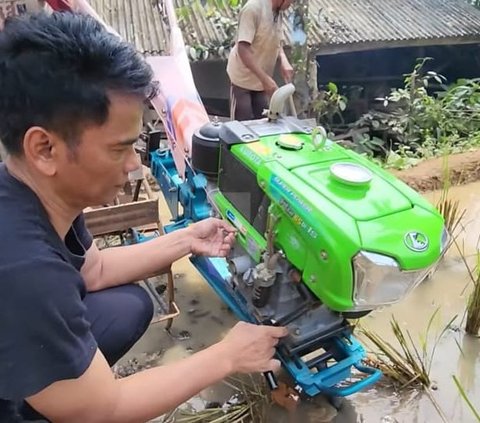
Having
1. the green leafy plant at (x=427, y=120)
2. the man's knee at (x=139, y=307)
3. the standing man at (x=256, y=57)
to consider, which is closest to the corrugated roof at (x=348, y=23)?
the green leafy plant at (x=427, y=120)

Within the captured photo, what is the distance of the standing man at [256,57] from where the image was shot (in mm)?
3980

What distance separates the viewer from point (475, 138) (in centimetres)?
534

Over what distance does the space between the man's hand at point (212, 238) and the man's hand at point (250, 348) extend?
15.3 inches

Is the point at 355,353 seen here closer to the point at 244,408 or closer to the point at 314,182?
the point at 244,408

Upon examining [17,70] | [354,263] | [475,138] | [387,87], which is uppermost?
[17,70]

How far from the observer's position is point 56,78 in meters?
1.20

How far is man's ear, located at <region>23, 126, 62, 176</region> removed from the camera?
1.22 metres

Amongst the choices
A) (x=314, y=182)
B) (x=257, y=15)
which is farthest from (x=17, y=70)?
(x=257, y=15)

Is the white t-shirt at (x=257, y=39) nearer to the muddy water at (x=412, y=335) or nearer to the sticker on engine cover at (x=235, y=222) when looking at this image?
the muddy water at (x=412, y=335)

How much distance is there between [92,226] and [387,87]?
25.9 feet

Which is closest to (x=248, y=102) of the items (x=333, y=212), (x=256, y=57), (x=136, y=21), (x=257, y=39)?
(x=256, y=57)

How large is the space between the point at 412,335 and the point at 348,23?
7.19 m

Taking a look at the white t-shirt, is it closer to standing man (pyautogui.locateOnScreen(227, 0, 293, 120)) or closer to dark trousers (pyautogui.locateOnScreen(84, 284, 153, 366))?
standing man (pyautogui.locateOnScreen(227, 0, 293, 120))

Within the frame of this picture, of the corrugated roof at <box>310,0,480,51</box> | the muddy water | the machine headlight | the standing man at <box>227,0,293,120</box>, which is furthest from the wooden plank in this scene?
the corrugated roof at <box>310,0,480,51</box>
